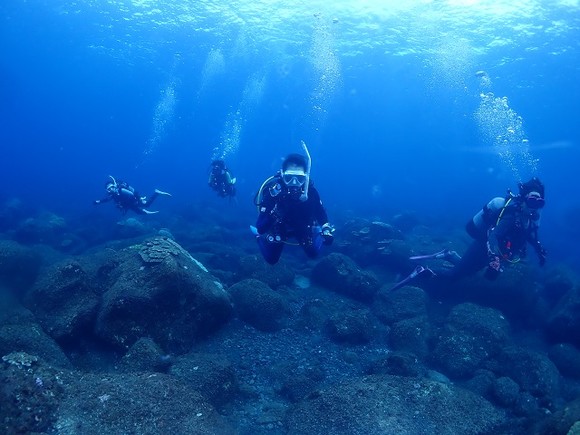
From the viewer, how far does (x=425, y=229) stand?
2103cm

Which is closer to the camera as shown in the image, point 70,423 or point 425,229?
point 70,423

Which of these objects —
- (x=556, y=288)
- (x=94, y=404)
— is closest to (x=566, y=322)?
(x=556, y=288)

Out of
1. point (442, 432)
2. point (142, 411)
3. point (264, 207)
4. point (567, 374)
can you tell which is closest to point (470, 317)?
point (567, 374)

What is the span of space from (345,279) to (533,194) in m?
5.17

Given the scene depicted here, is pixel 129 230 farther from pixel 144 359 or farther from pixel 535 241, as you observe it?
pixel 535 241

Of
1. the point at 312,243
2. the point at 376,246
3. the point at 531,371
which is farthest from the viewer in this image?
the point at 376,246

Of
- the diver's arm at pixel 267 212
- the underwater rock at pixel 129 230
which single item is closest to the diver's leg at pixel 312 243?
the diver's arm at pixel 267 212

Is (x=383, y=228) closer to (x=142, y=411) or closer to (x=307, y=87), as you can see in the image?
(x=142, y=411)

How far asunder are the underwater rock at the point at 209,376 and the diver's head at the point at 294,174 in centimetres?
335

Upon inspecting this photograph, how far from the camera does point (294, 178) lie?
7016 millimetres

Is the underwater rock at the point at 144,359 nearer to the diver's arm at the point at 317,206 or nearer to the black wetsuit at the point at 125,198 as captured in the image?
the diver's arm at the point at 317,206

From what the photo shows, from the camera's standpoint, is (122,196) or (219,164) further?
(219,164)

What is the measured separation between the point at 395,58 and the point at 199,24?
20003mm

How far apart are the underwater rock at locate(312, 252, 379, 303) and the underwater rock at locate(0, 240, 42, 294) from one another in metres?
7.97
